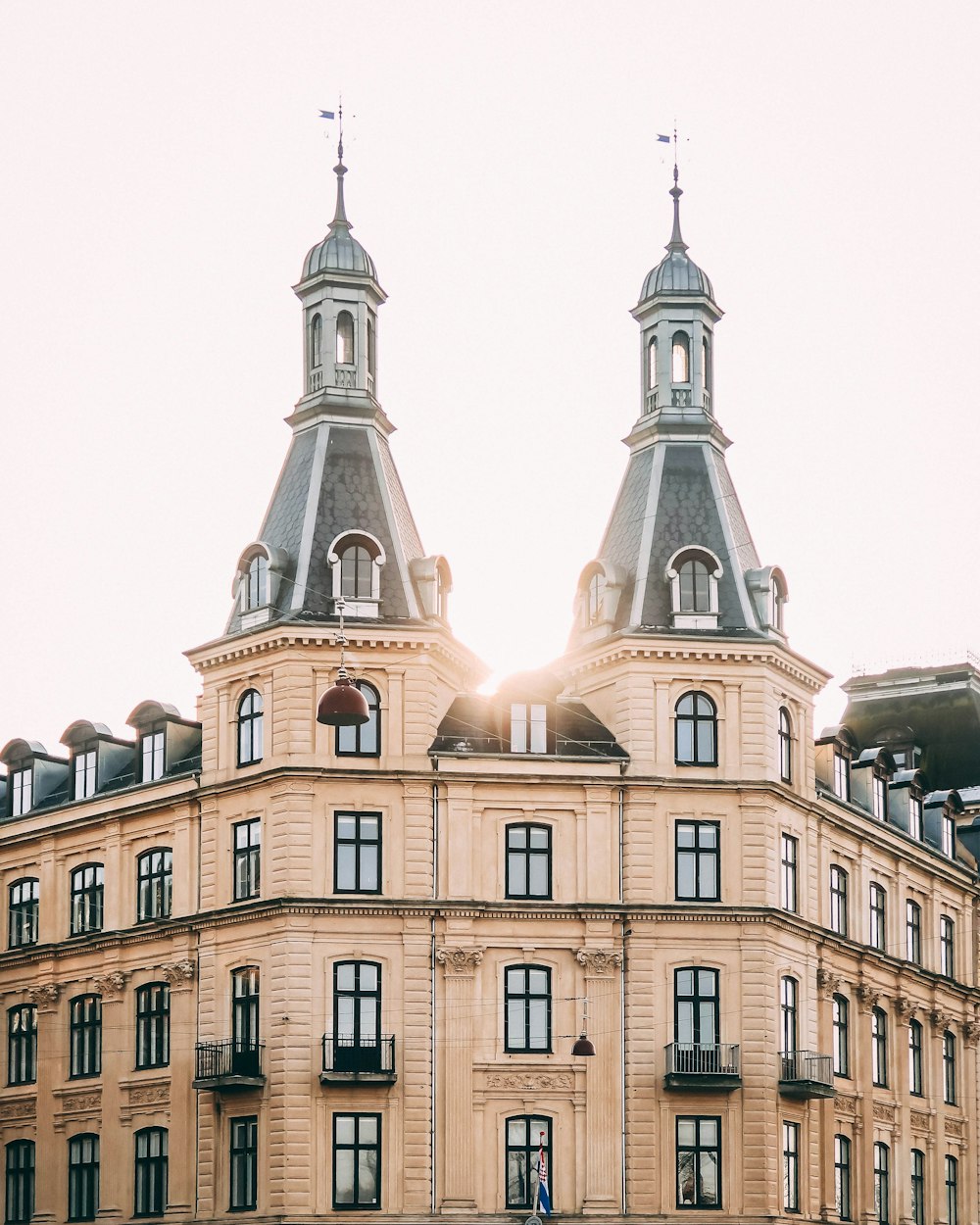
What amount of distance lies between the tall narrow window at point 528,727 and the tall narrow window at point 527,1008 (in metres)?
5.90

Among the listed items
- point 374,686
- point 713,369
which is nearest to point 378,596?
point 374,686

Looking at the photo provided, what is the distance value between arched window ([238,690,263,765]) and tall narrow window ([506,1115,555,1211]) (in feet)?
38.8

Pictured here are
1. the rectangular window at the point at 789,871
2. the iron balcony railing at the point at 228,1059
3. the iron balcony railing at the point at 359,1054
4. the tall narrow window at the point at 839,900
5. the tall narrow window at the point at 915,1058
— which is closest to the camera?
the iron balcony railing at the point at 359,1054

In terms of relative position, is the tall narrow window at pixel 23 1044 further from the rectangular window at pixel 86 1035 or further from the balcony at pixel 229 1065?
the balcony at pixel 229 1065

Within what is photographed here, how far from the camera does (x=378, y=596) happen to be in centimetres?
6769

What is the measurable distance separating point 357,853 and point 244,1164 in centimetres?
845

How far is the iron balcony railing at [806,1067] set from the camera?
66.4m

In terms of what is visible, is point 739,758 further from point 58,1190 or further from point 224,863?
point 58,1190

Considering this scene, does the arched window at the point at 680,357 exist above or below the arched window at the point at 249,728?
above

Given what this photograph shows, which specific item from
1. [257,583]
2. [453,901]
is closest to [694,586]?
[453,901]

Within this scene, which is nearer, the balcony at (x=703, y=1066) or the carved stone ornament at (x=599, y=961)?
the balcony at (x=703, y=1066)

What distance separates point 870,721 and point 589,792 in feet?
79.0

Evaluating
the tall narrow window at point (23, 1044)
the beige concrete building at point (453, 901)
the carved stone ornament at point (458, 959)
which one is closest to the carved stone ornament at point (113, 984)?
the beige concrete building at point (453, 901)

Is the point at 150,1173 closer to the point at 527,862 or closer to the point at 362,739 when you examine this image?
the point at 362,739
